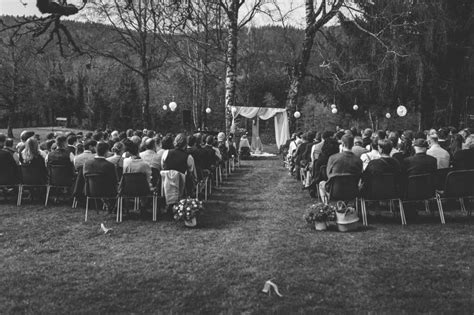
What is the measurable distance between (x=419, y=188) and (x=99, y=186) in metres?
4.96

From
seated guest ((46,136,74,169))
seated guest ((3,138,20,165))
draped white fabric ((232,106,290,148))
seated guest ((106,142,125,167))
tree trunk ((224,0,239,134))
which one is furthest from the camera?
draped white fabric ((232,106,290,148))

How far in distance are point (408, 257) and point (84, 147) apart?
243 inches

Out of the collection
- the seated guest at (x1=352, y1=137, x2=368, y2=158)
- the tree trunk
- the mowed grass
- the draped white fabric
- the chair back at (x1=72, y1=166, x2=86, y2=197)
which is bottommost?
the mowed grass

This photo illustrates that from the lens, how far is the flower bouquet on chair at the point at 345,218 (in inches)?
256

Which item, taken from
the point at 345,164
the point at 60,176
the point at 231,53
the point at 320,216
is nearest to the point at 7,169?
the point at 60,176

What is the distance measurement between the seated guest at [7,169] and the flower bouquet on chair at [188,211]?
3.54m

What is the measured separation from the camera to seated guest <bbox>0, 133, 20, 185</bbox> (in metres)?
8.30

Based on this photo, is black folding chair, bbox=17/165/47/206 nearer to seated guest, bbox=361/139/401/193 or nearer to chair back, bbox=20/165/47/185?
chair back, bbox=20/165/47/185

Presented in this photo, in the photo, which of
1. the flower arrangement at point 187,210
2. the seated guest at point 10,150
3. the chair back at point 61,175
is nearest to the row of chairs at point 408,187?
the flower arrangement at point 187,210

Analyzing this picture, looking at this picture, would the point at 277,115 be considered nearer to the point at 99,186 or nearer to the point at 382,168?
the point at 382,168

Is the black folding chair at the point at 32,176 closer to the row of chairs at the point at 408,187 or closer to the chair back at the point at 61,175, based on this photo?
the chair back at the point at 61,175

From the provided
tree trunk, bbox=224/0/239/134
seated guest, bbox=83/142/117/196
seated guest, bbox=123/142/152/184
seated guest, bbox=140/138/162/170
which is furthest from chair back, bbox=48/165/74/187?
tree trunk, bbox=224/0/239/134

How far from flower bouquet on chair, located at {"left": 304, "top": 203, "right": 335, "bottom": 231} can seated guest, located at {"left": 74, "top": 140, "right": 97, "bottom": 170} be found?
164 inches

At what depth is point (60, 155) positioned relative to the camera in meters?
8.41
